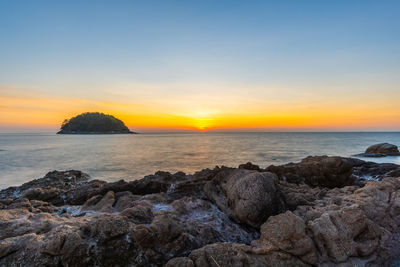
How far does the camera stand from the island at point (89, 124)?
460ft

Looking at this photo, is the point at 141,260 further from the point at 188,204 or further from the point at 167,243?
the point at 188,204

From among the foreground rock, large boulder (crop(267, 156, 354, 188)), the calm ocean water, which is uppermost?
large boulder (crop(267, 156, 354, 188))

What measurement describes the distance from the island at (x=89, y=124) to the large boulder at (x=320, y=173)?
14941 centimetres

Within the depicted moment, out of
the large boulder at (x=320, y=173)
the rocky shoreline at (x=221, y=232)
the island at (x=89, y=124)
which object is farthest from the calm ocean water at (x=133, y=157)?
the island at (x=89, y=124)

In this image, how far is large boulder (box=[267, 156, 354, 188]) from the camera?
10055 millimetres

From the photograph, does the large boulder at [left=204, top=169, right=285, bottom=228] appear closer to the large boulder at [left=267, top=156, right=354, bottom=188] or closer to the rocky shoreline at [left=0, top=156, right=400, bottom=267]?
the rocky shoreline at [left=0, top=156, right=400, bottom=267]

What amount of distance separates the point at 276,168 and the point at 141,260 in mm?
8444

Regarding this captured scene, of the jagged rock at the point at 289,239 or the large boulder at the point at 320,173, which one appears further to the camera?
the large boulder at the point at 320,173

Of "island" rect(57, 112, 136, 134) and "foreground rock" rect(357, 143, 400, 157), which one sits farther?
"island" rect(57, 112, 136, 134)

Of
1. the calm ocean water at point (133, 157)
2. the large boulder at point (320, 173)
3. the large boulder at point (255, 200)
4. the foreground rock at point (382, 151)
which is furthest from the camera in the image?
the foreground rock at point (382, 151)

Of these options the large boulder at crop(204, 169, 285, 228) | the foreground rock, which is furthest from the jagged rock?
the foreground rock

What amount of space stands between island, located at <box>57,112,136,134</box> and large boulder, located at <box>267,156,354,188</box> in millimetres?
149414

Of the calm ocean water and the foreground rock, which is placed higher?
the foreground rock

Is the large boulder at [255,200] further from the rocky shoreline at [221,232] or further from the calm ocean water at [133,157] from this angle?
the calm ocean water at [133,157]
